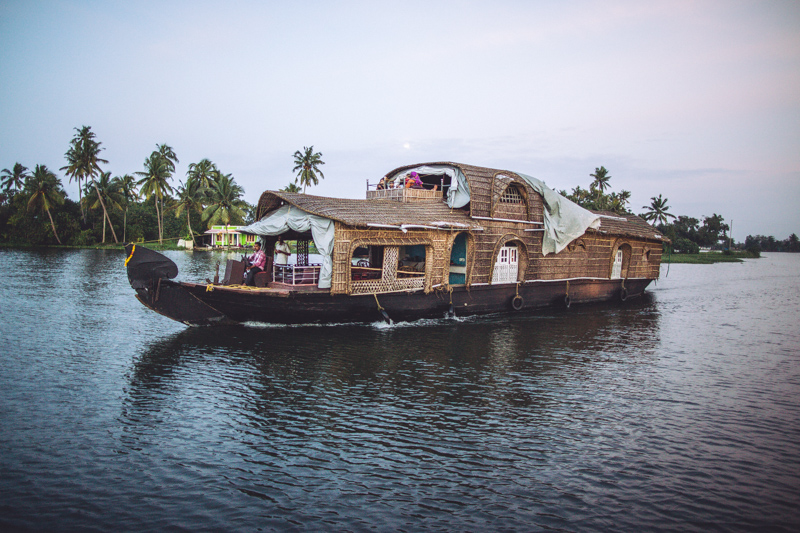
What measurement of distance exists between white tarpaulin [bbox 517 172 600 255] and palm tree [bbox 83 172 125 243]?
46.6 meters

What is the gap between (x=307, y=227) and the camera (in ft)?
42.6

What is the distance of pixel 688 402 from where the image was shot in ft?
29.7

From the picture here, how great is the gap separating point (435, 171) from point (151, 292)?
9561 millimetres

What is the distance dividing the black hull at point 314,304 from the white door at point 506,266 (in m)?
0.30

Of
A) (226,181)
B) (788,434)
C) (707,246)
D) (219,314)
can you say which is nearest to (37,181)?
(226,181)

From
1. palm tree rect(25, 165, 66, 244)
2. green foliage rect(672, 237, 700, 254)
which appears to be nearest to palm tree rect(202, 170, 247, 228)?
palm tree rect(25, 165, 66, 244)

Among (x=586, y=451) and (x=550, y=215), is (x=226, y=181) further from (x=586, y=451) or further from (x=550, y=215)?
(x=586, y=451)

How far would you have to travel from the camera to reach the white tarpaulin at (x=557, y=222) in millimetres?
17422

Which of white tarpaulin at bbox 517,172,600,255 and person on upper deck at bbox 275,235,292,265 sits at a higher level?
white tarpaulin at bbox 517,172,600,255

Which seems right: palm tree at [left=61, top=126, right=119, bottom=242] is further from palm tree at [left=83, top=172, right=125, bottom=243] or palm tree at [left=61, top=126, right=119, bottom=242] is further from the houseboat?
the houseboat

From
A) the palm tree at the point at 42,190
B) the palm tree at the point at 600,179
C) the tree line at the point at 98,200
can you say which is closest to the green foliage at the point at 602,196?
the palm tree at the point at 600,179

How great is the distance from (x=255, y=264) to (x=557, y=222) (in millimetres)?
10560

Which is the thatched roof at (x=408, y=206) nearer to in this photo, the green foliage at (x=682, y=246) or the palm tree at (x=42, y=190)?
the palm tree at (x=42, y=190)

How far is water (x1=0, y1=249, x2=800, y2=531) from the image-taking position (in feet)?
17.7
